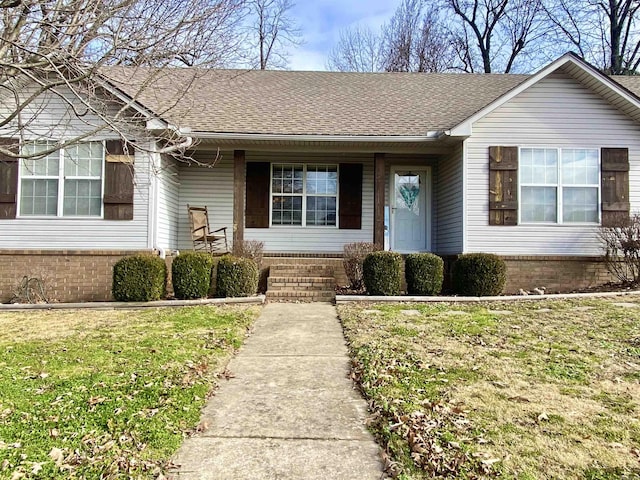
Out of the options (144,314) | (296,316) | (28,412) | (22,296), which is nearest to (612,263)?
(296,316)

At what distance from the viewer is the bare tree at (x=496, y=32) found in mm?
24312

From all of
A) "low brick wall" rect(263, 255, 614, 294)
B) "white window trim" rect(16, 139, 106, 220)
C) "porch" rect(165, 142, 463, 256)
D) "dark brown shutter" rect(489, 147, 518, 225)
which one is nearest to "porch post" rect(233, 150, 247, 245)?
"porch" rect(165, 142, 463, 256)

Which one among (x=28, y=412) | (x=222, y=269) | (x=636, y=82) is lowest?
(x=28, y=412)

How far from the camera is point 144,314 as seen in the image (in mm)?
7031

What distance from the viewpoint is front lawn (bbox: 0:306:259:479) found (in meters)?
2.53

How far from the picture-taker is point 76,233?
881 centimetres

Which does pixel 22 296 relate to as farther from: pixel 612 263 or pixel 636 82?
pixel 636 82

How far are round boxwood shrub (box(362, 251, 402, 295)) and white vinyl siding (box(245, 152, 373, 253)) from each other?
2.60 metres

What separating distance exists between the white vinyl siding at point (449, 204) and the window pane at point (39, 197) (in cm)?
795

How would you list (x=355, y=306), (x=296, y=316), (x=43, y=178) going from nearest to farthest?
(x=296, y=316) → (x=355, y=306) → (x=43, y=178)

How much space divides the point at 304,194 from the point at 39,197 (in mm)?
5428

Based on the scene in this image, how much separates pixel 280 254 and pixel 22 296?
16.5 ft

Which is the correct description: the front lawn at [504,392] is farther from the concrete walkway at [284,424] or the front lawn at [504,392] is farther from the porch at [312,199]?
the porch at [312,199]

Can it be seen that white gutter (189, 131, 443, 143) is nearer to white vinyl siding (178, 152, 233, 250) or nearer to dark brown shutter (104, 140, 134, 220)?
white vinyl siding (178, 152, 233, 250)
